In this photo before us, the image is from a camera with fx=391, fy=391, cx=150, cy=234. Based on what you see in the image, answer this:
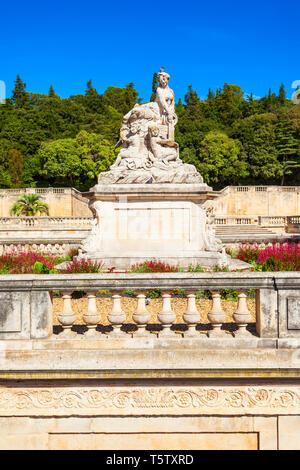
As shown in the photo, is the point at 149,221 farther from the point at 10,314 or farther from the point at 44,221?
the point at 44,221

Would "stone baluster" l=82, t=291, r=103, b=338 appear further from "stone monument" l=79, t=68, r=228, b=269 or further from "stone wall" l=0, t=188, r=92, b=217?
"stone wall" l=0, t=188, r=92, b=217

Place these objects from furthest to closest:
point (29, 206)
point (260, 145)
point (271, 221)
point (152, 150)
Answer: point (260, 145) < point (29, 206) < point (271, 221) < point (152, 150)

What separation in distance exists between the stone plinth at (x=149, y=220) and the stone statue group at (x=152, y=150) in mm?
376

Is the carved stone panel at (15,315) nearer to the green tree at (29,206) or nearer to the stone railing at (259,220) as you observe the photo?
the stone railing at (259,220)

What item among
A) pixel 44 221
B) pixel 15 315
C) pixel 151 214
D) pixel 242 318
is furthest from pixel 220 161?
pixel 15 315

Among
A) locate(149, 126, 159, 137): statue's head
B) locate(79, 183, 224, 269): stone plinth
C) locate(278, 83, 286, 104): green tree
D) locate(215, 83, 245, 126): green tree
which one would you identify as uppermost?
locate(278, 83, 286, 104): green tree

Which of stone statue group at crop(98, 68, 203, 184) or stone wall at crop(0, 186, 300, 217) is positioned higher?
stone wall at crop(0, 186, 300, 217)

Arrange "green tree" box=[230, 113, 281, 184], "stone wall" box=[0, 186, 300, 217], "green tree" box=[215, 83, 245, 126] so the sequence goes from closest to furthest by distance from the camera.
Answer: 1. "stone wall" box=[0, 186, 300, 217]
2. "green tree" box=[230, 113, 281, 184]
3. "green tree" box=[215, 83, 245, 126]

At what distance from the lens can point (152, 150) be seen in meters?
11.8

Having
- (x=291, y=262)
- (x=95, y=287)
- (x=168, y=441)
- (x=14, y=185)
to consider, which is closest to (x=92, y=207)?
(x=291, y=262)

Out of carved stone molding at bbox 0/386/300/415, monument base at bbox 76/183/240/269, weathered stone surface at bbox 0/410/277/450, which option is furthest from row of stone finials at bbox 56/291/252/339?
monument base at bbox 76/183/240/269

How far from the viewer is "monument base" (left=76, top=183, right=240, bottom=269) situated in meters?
10.8

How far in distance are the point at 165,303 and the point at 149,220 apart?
6603mm

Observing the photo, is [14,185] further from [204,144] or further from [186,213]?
[186,213]
